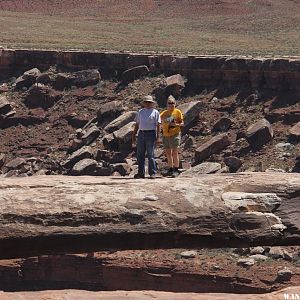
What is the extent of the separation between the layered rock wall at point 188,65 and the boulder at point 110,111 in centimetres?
260

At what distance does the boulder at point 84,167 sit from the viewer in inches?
1122

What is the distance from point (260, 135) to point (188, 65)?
20.5 ft

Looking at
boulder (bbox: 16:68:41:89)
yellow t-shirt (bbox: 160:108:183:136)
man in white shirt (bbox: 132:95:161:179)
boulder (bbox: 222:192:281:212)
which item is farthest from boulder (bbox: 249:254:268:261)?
boulder (bbox: 16:68:41:89)

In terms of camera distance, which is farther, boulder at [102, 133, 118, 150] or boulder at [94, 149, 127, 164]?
boulder at [102, 133, 118, 150]

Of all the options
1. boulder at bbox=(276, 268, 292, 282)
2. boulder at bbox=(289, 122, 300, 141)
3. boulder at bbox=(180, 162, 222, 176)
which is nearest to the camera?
boulder at bbox=(276, 268, 292, 282)

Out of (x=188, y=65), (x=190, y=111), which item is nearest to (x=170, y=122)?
(x=190, y=111)

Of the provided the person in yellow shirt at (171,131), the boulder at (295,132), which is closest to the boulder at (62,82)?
the boulder at (295,132)

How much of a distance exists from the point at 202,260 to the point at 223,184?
1371cm

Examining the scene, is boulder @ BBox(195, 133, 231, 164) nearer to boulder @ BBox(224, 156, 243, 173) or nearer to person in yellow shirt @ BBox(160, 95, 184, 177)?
boulder @ BBox(224, 156, 243, 173)

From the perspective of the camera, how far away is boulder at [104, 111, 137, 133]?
3178 cm

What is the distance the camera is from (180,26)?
62781 millimetres

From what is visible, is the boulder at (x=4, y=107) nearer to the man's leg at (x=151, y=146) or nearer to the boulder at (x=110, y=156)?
the boulder at (x=110, y=156)

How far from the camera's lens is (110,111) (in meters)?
33.3

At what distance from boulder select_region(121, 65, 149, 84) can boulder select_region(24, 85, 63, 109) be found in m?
2.98
